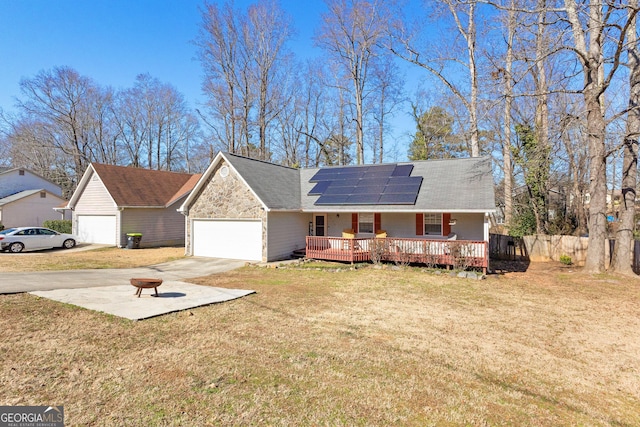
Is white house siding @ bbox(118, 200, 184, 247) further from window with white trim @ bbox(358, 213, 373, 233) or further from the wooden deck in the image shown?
window with white trim @ bbox(358, 213, 373, 233)

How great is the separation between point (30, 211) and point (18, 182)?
565 cm

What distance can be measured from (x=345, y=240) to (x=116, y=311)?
953cm

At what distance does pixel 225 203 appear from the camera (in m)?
16.5

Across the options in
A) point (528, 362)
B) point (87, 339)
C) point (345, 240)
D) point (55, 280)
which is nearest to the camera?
point (528, 362)

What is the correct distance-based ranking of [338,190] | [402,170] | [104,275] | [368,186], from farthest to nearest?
[402,170] < [338,190] < [368,186] < [104,275]

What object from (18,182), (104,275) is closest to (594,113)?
(104,275)

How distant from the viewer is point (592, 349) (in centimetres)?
583

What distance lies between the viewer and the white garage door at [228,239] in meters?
15.9

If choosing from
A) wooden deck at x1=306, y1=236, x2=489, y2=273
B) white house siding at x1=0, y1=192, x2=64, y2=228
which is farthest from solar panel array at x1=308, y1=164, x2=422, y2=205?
white house siding at x1=0, y1=192, x2=64, y2=228

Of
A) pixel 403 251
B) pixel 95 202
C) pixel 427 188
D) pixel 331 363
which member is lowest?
pixel 331 363

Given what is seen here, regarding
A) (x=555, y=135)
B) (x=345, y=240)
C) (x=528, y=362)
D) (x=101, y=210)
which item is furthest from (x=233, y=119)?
(x=528, y=362)

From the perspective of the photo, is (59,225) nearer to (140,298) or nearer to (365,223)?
(140,298)

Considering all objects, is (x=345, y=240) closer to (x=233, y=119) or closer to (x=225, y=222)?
(x=225, y=222)

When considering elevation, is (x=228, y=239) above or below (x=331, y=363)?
above
